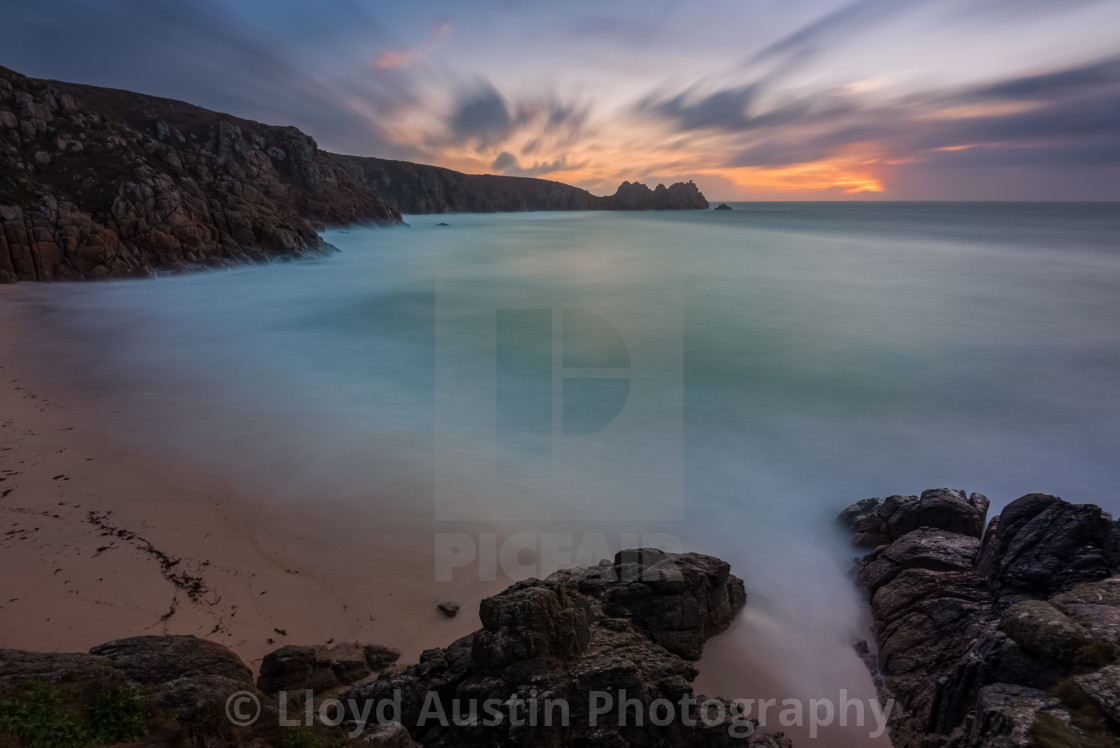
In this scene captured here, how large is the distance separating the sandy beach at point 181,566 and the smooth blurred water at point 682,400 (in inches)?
40.3

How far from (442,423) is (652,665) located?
10.1 m

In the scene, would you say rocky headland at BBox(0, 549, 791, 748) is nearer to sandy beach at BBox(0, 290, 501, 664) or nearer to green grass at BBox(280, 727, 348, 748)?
green grass at BBox(280, 727, 348, 748)

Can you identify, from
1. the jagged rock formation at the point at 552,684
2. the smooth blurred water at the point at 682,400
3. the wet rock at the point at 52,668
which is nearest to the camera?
the wet rock at the point at 52,668

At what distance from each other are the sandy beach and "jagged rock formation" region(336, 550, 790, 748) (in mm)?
1375

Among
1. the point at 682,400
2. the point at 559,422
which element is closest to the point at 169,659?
the point at 559,422

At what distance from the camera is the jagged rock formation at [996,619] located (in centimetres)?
415

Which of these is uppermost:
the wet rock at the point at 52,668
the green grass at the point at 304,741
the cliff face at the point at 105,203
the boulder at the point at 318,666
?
the cliff face at the point at 105,203

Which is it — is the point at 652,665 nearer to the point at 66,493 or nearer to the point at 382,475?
the point at 382,475

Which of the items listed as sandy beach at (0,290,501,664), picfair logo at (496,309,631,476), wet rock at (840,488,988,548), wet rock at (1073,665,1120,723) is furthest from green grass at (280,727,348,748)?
wet rock at (840,488,988,548)

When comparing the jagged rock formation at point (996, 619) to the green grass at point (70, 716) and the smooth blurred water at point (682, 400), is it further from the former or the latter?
the green grass at point (70, 716)

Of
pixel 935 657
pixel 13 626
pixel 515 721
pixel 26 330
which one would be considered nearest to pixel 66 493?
pixel 13 626

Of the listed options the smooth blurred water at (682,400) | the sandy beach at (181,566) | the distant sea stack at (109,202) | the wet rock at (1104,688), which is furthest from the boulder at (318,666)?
the distant sea stack at (109,202)

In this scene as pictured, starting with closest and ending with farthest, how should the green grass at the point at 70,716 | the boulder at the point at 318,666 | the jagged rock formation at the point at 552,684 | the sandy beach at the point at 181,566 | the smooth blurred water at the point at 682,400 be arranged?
the green grass at the point at 70,716 → the jagged rock formation at the point at 552,684 → the boulder at the point at 318,666 → the sandy beach at the point at 181,566 → the smooth blurred water at the point at 682,400

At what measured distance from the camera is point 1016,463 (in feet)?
41.5
